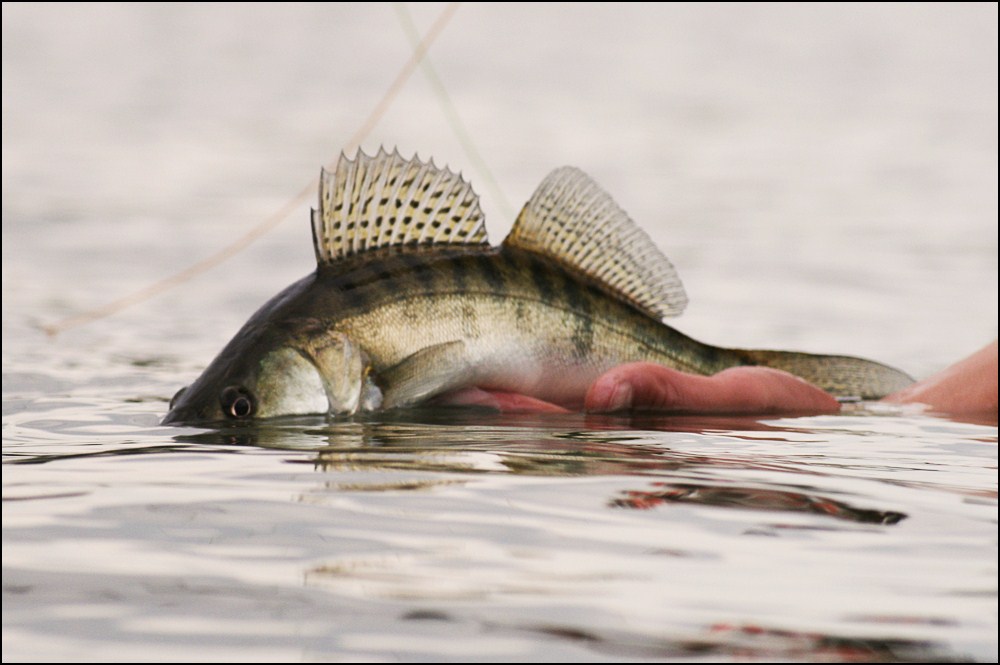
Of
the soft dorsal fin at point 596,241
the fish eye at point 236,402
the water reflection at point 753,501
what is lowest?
the water reflection at point 753,501

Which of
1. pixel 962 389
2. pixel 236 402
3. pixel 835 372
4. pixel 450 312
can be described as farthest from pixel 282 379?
pixel 962 389

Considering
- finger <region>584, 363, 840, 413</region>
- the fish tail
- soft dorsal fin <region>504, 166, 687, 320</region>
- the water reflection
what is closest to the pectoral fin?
finger <region>584, 363, 840, 413</region>

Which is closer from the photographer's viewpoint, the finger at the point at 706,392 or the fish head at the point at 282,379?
the fish head at the point at 282,379

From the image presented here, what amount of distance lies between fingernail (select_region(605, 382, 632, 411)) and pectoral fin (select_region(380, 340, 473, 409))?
623mm

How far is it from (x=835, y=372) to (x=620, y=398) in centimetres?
146

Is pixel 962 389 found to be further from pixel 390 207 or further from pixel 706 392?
pixel 390 207

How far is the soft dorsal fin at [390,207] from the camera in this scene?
650cm

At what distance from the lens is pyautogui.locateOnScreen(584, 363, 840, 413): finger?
6.24 meters

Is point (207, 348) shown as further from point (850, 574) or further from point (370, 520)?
point (850, 574)

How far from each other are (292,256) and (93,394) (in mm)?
6894

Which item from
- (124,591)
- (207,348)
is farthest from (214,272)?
(124,591)

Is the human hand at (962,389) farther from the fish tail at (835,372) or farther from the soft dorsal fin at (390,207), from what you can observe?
the soft dorsal fin at (390,207)

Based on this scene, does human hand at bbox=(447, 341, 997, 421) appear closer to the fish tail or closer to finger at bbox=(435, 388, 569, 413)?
finger at bbox=(435, 388, 569, 413)

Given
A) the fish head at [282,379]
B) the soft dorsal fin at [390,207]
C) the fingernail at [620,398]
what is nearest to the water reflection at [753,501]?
the fingernail at [620,398]
